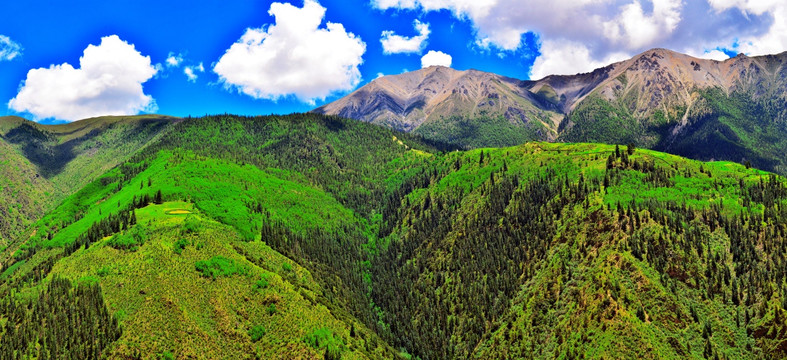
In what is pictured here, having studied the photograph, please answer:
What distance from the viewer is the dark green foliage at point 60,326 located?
130 m

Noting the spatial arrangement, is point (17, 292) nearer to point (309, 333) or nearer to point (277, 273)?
point (277, 273)

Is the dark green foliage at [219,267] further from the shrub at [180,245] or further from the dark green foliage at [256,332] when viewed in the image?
the dark green foliage at [256,332]

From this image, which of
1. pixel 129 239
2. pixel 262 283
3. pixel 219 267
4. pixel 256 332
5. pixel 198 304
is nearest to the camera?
pixel 256 332

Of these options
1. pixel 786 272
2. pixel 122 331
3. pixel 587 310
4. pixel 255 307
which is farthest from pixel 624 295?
pixel 122 331

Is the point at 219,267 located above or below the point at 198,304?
above

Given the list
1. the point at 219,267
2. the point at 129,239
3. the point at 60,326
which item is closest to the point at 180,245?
the point at 219,267

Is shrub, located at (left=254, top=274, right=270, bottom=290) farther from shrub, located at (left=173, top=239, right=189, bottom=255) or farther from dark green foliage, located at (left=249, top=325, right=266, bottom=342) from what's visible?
shrub, located at (left=173, top=239, right=189, bottom=255)

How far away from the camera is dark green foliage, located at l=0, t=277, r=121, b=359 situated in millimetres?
129875

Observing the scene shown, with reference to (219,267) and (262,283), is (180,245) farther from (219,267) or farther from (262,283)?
(262,283)

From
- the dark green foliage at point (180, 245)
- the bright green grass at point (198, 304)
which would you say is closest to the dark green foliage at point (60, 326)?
the bright green grass at point (198, 304)

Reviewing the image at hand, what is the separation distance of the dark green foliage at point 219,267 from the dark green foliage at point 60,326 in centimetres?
3228

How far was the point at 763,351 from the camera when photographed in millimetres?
154500

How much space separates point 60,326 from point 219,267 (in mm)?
50810

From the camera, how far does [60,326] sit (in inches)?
5404
